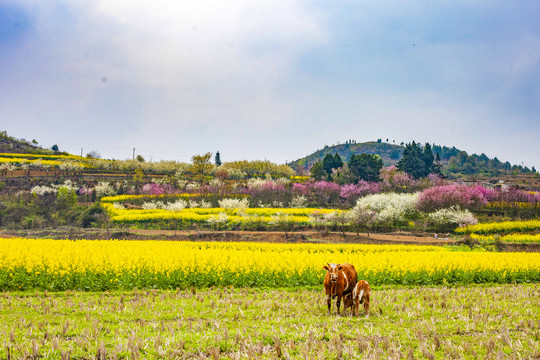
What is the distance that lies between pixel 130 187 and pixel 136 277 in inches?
1736

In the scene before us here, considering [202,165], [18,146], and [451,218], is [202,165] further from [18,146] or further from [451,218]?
[18,146]

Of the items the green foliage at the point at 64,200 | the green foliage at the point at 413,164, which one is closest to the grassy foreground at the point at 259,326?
the green foliage at the point at 64,200

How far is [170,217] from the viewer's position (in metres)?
36.4

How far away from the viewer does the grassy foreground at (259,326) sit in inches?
220

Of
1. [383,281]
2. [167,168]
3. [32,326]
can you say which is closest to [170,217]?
[383,281]

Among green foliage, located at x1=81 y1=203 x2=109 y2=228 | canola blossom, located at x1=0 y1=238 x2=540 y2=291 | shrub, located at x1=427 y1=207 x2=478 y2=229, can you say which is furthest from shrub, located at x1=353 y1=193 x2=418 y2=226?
green foliage, located at x1=81 y1=203 x2=109 y2=228

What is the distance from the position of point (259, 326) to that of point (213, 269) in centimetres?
610

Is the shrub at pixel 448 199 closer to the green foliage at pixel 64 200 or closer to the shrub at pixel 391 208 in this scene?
the shrub at pixel 391 208

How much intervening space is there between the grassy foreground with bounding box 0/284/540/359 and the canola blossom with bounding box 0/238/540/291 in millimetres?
1100

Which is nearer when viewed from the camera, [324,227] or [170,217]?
[324,227]

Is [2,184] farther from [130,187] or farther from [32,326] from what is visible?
[32,326]

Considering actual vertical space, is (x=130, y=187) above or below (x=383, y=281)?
above

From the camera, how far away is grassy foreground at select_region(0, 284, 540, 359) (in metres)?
5.60

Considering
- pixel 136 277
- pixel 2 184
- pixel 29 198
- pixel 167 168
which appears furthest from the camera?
pixel 167 168
